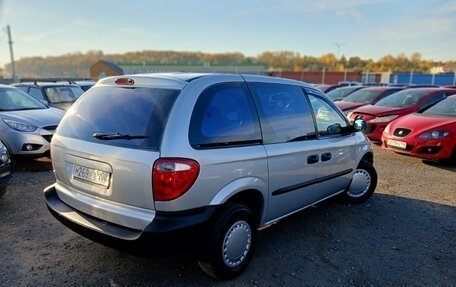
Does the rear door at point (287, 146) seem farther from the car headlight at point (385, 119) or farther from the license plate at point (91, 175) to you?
the car headlight at point (385, 119)

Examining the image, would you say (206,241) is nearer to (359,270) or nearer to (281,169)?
(281,169)

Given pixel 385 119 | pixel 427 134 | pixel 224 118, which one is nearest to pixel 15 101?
pixel 224 118

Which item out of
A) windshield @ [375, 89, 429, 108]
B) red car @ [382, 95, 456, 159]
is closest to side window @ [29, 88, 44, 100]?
red car @ [382, 95, 456, 159]

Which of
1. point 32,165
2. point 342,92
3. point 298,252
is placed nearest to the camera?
point 298,252

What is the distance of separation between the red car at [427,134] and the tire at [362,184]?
2668 millimetres

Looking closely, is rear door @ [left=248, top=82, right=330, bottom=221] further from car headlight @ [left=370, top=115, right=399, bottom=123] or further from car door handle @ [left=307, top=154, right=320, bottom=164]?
car headlight @ [left=370, top=115, right=399, bottom=123]

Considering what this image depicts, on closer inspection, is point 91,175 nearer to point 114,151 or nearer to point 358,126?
point 114,151

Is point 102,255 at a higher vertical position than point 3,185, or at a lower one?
lower

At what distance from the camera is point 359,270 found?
3174 millimetres

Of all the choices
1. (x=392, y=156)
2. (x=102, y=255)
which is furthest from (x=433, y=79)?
(x=102, y=255)

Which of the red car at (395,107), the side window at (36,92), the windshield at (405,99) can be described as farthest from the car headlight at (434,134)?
the side window at (36,92)

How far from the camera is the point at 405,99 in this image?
945 centimetres

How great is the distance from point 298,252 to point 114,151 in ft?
6.97

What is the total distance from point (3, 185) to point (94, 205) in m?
2.38
